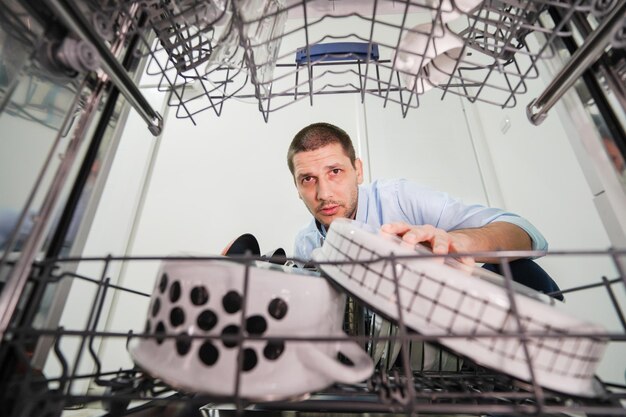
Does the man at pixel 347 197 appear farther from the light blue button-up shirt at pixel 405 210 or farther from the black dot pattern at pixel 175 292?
the black dot pattern at pixel 175 292

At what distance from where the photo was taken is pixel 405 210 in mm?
737

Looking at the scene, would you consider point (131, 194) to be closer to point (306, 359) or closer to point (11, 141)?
point (11, 141)

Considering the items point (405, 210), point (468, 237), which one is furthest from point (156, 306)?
point (405, 210)

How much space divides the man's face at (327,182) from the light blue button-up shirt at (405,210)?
2.0 inches

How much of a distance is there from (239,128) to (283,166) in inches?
8.1

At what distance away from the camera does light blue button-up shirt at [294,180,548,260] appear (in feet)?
2.08

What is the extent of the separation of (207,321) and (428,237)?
0.77 feet

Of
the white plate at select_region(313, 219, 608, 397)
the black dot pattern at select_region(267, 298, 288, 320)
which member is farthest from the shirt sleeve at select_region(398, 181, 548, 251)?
the black dot pattern at select_region(267, 298, 288, 320)

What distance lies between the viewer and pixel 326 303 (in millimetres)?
238

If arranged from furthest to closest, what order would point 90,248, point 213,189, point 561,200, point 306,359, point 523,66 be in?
1. point 213,189
2. point 523,66
3. point 561,200
4. point 90,248
5. point 306,359

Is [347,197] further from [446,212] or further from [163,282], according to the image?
[163,282]

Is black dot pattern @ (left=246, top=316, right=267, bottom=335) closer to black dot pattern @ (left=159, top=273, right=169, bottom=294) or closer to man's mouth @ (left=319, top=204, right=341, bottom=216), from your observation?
black dot pattern @ (left=159, top=273, right=169, bottom=294)

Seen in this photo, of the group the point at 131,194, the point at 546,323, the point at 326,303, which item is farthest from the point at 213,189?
the point at 546,323

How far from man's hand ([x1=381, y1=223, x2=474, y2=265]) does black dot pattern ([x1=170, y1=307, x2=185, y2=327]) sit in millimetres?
219
